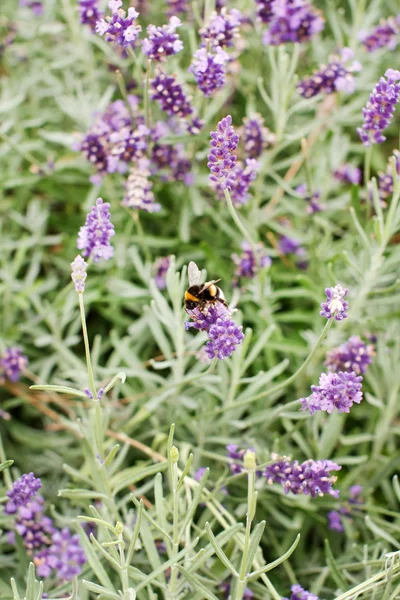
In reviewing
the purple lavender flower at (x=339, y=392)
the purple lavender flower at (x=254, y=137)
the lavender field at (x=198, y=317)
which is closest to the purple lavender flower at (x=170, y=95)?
the lavender field at (x=198, y=317)

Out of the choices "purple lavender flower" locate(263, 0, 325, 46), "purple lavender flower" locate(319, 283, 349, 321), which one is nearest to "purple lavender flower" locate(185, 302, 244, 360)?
"purple lavender flower" locate(319, 283, 349, 321)

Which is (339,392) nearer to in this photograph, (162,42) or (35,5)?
(162,42)

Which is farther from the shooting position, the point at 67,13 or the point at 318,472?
the point at 67,13

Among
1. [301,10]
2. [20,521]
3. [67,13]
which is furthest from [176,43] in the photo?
[20,521]

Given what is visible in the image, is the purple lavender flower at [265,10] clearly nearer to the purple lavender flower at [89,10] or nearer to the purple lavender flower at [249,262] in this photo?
the purple lavender flower at [89,10]

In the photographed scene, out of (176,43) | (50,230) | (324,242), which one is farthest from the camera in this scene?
(50,230)

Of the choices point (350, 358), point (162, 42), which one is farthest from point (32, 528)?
point (162, 42)

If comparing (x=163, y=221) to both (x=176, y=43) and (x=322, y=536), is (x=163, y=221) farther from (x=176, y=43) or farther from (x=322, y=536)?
(x=322, y=536)
